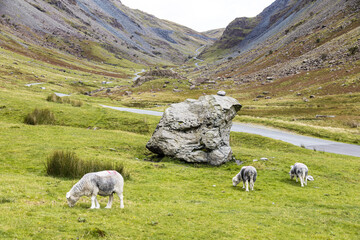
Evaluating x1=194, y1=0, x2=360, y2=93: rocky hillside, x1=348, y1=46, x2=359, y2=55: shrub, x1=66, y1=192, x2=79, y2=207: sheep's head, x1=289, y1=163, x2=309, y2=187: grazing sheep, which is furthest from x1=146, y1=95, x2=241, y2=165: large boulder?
x1=348, y1=46, x2=359, y2=55: shrub

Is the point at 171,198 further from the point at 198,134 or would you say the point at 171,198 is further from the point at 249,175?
the point at 198,134

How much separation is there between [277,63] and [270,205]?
445ft

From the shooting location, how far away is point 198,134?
3212cm

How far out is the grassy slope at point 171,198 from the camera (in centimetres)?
1181

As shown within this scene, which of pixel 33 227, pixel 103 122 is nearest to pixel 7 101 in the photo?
pixel 103 122

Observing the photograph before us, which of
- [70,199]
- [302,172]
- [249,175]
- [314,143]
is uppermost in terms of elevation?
[314,143]

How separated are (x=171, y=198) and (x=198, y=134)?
14.4m

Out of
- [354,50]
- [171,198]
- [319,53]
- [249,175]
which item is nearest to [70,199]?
[171,198]

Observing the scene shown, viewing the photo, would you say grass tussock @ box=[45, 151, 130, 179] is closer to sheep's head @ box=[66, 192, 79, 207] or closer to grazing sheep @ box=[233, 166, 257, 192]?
sheep's head @ box=[66, 192, 79, 207]

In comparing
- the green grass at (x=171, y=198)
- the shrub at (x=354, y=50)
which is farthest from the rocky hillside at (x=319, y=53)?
the green grass at (x=171, y=198)

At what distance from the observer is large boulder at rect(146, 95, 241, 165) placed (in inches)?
1222

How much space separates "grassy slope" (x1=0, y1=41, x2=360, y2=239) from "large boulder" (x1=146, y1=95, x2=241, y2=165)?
1.57 m

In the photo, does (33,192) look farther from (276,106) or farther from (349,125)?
(276,106)

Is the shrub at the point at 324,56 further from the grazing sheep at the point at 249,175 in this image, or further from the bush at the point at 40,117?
the bush at the point at 40,117
